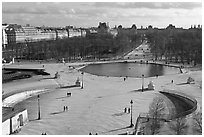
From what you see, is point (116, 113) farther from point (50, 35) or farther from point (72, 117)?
point (50, 35)

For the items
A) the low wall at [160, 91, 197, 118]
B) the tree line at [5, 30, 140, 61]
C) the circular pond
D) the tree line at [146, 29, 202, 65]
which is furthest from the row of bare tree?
the tree line at [5, 30, 140, 61]

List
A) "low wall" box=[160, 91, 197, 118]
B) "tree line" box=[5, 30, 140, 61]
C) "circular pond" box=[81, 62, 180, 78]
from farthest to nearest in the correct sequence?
"tree line" box=[5, 30, 140, 61] < "circular pond" box=[81, 62, 180, 78] < "low wall" box=[160, 91, 197, 118]

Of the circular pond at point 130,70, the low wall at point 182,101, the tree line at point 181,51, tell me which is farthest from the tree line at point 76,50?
the low wall at point 182,101

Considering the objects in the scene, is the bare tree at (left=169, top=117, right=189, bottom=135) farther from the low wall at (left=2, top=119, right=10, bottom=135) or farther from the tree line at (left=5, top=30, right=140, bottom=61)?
the tree line at (left=5, top=30, right=140, bottom=61)

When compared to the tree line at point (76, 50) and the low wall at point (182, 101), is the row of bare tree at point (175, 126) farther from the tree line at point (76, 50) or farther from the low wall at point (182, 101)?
the tree line at point (76, 50)

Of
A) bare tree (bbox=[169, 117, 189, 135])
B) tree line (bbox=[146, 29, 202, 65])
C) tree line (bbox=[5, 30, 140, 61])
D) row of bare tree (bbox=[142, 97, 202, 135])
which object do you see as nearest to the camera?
bare tree (bbox=[169, 117, 189, 135])

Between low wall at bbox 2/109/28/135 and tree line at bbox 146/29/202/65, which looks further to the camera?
tree line at bbox 146/29/202/65

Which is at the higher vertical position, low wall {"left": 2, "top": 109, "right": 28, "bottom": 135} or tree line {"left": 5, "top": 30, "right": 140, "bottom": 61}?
tree line {"left": 5, "top": 30, "right": 140, "bottom": 61}

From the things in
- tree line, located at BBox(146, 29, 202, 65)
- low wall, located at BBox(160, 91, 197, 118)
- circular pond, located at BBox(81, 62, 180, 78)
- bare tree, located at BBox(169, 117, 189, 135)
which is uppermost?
tree line, located at BBox(146, 29, 202, 65)

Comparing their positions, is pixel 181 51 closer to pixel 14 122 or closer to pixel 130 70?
pixel 130 70
